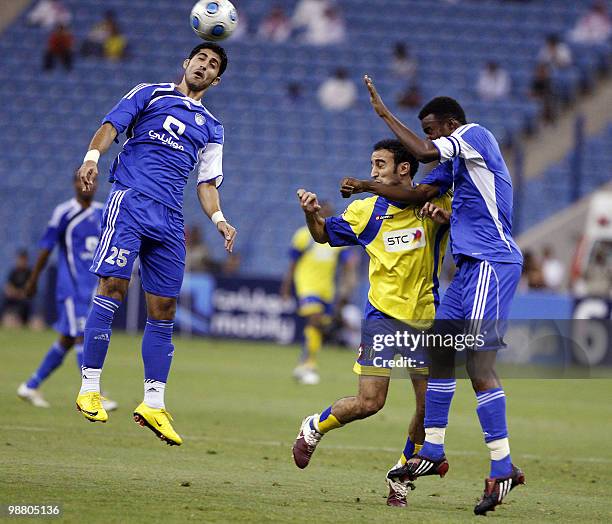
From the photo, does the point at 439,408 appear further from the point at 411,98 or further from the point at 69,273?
the point at 411,98

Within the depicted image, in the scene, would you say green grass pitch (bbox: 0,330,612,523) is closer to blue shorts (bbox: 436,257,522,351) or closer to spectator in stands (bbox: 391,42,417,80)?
blue shorts (bbox: 436,257,522,351)

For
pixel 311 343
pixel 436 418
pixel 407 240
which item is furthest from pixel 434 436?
pixel 311 343

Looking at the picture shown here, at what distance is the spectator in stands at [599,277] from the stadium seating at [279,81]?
15.1 feet

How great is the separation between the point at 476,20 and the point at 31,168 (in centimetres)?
1159

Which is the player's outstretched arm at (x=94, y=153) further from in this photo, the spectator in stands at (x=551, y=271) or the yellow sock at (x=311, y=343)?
the spectator in stands at (x=551, y=271)

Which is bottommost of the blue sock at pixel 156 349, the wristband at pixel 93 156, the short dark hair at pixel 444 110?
the blue sock at pixel 156 349

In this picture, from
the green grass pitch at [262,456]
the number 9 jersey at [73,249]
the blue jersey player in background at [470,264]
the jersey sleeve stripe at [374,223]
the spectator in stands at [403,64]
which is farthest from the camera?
the spectator in stands at [403,64]

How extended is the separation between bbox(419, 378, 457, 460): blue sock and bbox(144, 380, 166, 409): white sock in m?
1.75

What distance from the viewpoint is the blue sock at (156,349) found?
7895mm

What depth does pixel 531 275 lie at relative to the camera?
21.3m

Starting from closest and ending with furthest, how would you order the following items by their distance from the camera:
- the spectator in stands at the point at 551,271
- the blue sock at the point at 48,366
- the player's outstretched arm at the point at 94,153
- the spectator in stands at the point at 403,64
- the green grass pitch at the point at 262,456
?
Answer: the green grass pitch at the point at 262,456
the player's outstretched arm at the point at 94,153
the blue sock at the point at 48,366
the spectator in stands at the point at 551,271
the spectator in stands at the point at 403,64

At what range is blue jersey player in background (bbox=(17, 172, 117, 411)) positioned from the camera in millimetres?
11844

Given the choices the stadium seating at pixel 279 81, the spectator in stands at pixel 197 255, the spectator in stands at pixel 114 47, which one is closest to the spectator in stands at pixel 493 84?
the stadium seating at pixel 279 81

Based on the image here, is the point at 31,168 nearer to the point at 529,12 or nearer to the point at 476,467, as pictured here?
the point at 529,12
